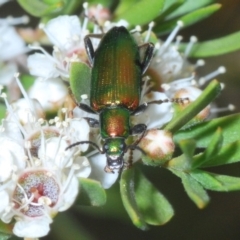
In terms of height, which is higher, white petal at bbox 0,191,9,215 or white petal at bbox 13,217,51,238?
white petal at bbox 0,191,9,215

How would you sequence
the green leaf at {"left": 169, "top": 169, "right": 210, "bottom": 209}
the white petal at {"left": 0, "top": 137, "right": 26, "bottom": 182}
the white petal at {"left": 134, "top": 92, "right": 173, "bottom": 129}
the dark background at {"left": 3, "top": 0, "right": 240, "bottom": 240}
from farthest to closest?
1. the dark background at {"left": 3, "top": 0, "right": 240, "bottom": 240}
2. the white petal at {"left": 134, "top": 92, "right": 173, "bottom": 129}
3. the white petal at {"left": 0, "top": 137, "right": 26, "bottom": 182}
4. the green leaf at {"left": 169, "top": 169, "right": 210, "bottom": 209}

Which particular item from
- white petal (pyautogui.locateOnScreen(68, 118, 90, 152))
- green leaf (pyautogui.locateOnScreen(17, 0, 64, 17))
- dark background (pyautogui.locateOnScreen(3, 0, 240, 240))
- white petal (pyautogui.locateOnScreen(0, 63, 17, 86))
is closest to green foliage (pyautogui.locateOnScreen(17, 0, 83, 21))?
green leaf (pyautogui.locateOnScreen(17, 0, 64, 17))

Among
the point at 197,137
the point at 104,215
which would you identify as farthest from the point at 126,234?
the point at 197,137

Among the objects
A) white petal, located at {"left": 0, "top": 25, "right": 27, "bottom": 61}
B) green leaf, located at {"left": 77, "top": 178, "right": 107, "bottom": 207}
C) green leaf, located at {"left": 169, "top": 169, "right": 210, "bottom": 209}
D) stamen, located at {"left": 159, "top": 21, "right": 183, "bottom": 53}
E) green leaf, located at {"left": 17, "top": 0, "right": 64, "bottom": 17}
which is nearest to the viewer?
green leaf, located at {"left": 169, "top": 169, "right": 210, "bottom": 209}

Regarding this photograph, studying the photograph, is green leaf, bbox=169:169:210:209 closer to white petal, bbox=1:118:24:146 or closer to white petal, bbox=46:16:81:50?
white petal, bbox=1:118:24:146

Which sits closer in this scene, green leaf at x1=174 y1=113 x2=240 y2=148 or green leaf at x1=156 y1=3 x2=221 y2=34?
green leaf at x1=174 y1=113 x2=240 y2=148

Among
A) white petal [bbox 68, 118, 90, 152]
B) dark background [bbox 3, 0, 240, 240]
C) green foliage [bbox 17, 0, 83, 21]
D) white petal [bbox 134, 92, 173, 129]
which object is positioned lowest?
dark background [bbox 3, 0, 240, 240]

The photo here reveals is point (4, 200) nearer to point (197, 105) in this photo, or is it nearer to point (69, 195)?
point (69, 195)

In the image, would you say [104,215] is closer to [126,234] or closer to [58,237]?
[58,237]
